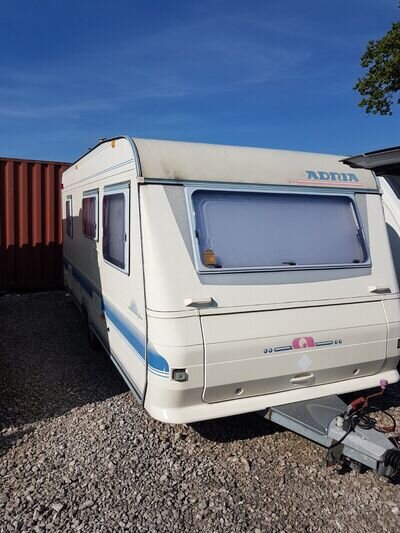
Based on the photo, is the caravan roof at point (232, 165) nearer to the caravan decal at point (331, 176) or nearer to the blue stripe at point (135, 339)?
the caravan decal at point (331, 176)

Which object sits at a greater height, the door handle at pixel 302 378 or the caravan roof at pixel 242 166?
the caravan roof at pixel 242 166

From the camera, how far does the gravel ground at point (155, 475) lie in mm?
2764

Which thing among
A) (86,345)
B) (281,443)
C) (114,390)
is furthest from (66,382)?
(281,443)

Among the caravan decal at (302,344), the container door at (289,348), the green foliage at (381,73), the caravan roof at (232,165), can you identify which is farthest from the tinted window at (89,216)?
the green foliage at (381,73)

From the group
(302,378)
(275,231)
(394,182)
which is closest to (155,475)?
(302,378)

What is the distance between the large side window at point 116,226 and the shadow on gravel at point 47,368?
1.34 m

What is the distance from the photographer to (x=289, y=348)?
11.1 feet

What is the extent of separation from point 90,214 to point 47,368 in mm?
1832

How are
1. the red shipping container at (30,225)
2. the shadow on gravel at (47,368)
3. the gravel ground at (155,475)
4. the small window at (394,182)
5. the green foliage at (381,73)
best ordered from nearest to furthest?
the gravel ground at (155,475)
the shadow on gravel at (47,368)
the small window at (394,182)
the red shipping container at (30,225)
the green foliage at (381,73)

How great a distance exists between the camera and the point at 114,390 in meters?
4.51

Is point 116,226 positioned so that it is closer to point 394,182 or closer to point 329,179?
point 329,179

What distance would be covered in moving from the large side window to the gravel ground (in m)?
1.35

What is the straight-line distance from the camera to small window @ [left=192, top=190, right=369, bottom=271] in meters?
3.42

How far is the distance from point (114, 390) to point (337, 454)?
2.29 metres
